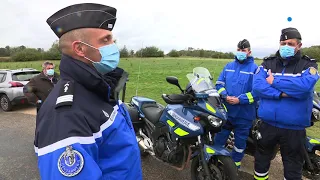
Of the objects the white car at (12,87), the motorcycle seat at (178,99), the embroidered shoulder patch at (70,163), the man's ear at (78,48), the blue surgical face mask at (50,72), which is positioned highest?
the man's ear at (78,48)

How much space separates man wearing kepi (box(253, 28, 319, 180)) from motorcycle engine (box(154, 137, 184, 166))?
43.3 inches

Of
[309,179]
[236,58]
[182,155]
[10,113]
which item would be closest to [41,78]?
[182,155]

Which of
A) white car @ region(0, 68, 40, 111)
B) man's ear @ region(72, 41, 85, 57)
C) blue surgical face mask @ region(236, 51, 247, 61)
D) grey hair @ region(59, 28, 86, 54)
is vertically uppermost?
grey hair @ region(59, 28, 86, 54)

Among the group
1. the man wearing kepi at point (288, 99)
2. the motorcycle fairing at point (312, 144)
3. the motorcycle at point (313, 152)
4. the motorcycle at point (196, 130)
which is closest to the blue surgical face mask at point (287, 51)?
the man wearing kepi at point (288, 99)

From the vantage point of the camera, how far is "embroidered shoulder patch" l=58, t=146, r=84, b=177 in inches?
42.8

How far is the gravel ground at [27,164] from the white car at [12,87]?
8.72 ft

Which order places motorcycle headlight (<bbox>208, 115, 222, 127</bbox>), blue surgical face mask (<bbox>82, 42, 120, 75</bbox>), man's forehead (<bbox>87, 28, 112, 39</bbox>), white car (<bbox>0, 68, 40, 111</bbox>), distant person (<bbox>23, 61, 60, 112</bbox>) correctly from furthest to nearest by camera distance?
white car (<bbox>0, 68, 40, 111</bbox>)
distant person (<bbox>23, 61, 60, 112</bbox>)
motorcycle headlight (<bbox>208, 115, 222, 127</bbox>)
blue surgical face mask (<bbox>82, 42, 120, 75</bbox>)
man's forehead (<bbox>87, 28, 112, 39</bbox>)

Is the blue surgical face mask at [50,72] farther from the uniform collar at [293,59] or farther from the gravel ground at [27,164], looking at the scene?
the uniform collar at [293,59]

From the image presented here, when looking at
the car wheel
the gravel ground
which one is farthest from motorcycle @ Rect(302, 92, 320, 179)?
the car wheel

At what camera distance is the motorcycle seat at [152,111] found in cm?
423

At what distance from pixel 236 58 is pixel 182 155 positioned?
1.75 metres

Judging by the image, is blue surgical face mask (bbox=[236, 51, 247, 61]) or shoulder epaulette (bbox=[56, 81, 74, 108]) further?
blue surgical face mask (bbox=[236, 51, 247, 61])

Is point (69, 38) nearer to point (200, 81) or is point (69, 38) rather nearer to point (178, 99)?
point (178, 99)

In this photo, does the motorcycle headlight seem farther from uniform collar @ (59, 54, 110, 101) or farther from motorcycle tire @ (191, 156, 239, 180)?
uniform collar @ (59, 54, 110, 101)
